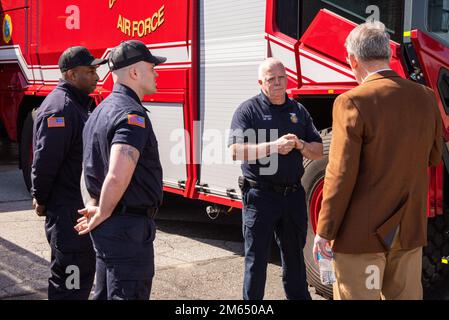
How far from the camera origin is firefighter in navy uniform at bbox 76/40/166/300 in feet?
9.16

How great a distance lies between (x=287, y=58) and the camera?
4703 millimetres

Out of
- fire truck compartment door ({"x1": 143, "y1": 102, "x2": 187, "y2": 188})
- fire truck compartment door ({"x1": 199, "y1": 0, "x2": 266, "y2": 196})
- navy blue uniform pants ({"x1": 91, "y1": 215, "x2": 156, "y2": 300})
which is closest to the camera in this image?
navy blue uniform pants ({"x1": 91, "y1": 215, "x2": 156, "y2": 300})

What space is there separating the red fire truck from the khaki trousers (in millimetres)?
1336

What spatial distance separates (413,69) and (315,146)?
2.72 feet

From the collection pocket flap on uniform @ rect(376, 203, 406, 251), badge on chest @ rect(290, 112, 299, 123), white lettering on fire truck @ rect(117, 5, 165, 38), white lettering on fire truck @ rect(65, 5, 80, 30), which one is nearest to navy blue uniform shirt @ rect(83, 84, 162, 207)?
pocket flap on uniform @ rect(376, 203, 406, 251)

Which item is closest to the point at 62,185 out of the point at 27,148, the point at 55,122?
the point at 55,122

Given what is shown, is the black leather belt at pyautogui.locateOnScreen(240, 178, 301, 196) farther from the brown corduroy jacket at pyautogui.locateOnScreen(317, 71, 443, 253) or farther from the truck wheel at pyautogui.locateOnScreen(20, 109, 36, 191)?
the truck wheel at pyautogui.locateOnScreen(20, 109, 36, 191)

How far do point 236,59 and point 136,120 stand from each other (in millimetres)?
2471

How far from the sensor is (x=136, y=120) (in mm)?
2814

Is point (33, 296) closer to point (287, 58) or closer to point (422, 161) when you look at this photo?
point (287, 58)

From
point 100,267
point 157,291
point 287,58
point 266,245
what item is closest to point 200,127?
point 287,58

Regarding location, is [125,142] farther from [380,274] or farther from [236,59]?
[236,59]

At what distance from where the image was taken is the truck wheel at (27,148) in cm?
813

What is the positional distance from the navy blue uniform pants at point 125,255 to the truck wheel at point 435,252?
213 centimetres
